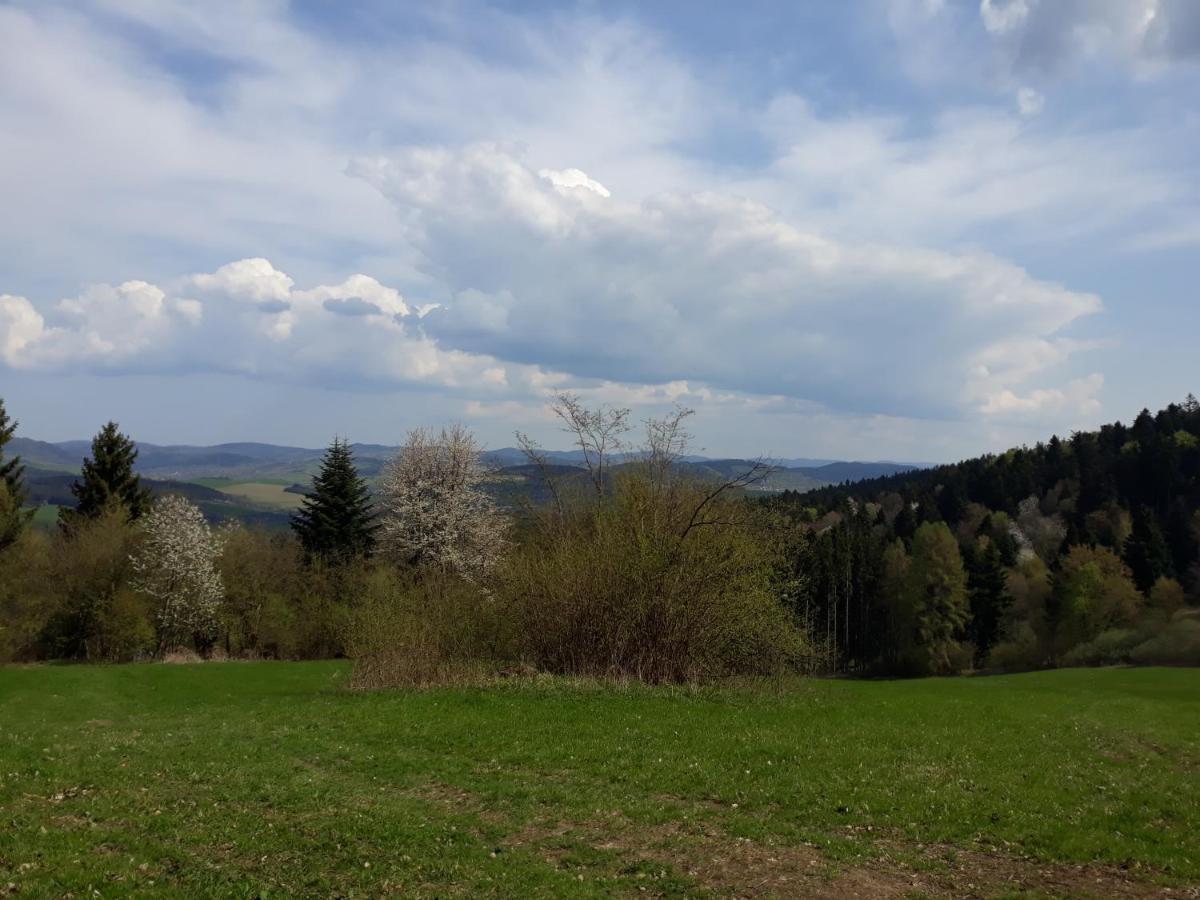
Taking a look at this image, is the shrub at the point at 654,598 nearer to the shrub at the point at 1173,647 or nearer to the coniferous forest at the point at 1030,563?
the coniferous forest at the point at 1030,563

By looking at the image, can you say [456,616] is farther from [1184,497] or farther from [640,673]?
[1184,497]

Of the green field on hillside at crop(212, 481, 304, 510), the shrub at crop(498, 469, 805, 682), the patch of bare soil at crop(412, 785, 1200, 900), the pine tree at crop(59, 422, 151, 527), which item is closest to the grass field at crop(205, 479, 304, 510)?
the green field on hillside at crop(212, 481, 304, 510)

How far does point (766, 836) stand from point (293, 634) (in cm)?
4159

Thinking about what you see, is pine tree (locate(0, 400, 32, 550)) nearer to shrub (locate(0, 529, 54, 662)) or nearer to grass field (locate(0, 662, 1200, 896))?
shrub (locate(0, 529, 54, 662))

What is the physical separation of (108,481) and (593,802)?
47.4 m

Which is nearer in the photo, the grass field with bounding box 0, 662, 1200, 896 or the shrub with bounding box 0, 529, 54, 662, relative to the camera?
the grass field with bounding box 0, 662, 1200, 896

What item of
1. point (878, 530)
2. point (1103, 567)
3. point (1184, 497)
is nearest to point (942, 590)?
point (1103, 567)

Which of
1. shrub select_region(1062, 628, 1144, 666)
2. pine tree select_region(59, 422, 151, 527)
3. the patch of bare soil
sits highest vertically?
pine tree select_region(59, 422, 151, 527)

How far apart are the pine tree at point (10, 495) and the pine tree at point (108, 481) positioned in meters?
2.79

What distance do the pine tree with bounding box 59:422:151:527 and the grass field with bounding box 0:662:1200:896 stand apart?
3341 cm

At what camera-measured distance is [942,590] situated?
72.8m

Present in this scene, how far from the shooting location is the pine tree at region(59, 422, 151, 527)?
154ft

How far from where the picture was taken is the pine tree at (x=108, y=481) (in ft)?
154

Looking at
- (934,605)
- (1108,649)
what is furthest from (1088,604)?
(934,605)
